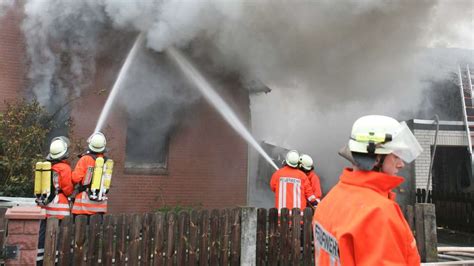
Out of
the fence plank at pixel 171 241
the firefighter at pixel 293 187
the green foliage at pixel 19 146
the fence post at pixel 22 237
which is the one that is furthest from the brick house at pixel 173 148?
the fence post at pixel 22 237

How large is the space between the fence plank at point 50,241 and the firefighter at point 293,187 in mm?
3059

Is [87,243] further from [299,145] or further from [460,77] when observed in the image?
[460,77]

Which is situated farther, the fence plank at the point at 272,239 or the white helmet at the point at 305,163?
the white helmet at the point at 305,163

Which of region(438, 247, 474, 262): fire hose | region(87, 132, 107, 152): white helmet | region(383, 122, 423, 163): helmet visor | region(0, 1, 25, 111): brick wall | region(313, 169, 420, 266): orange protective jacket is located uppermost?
region(0, 1, 25, 111): brick wall

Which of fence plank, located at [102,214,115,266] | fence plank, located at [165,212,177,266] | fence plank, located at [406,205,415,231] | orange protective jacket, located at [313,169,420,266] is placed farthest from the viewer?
fence plank, located at [406,205,415,231]

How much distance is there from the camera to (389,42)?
5930mm

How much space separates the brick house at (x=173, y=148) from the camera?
6.89 meters

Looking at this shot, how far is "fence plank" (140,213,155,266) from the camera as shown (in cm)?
409

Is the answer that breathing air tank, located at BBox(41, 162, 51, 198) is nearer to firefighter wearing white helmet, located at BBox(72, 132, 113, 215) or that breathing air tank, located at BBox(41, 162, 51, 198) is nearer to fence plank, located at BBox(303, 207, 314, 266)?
firefighter wearing white helmet, located at BBox(72, 132, 113, 215)

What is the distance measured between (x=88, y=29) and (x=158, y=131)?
2305mm

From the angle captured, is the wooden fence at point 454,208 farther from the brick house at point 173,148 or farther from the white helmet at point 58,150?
the white helmet at point 58,150

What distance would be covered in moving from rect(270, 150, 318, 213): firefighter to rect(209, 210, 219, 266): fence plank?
54.0 inches

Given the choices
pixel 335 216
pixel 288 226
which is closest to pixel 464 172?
pixel 288 226

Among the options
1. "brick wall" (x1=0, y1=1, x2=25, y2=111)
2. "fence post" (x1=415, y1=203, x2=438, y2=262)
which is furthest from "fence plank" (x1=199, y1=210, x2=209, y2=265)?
"brick wall" (x1=0, y1=1, x2=25, y2=111)
